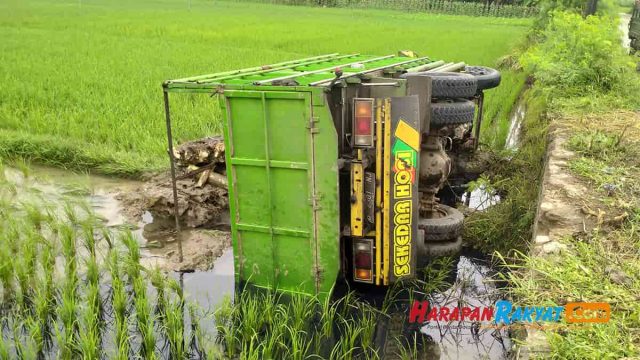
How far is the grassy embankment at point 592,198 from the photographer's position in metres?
2.20

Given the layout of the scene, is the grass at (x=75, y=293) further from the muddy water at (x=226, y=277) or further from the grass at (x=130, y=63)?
the grass at (x=130, y=63)

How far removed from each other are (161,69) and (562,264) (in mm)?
9376

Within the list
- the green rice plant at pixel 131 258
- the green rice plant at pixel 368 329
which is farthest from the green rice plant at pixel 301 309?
the green rice plant at pixel 131 258

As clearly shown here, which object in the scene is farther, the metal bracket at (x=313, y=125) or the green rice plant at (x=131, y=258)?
the green rice plant at (x=131, y=258)

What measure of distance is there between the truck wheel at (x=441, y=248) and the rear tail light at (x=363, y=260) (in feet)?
2.18

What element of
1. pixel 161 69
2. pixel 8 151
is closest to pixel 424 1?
pixel 161 69

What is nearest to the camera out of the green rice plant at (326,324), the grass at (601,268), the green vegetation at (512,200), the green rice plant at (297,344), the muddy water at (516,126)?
the grass at (601,268)

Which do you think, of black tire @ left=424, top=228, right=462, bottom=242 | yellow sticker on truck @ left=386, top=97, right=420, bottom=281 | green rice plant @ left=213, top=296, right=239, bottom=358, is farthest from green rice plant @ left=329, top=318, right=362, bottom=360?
black tire @ left=424, top=228, right=462, bottom=242

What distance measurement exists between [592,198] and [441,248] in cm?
116

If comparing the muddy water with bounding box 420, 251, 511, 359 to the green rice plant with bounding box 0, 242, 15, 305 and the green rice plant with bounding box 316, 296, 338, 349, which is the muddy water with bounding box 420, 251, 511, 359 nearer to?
the green rice plant with bounding box 316, 296, 338, 349

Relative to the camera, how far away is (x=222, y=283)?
4.05 meters

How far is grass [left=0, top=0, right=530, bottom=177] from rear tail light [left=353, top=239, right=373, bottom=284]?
331cm

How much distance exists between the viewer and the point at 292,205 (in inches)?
137

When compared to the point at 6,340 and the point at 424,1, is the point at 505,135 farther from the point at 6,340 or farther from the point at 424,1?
the point at 424,1
